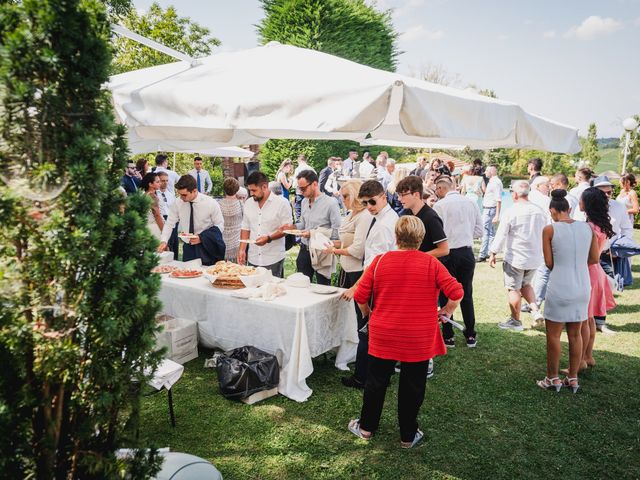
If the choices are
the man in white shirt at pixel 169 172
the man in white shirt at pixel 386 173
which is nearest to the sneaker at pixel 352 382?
the man in white shirt at pixel 169 172

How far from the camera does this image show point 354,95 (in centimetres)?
294

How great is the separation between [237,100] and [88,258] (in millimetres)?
1822

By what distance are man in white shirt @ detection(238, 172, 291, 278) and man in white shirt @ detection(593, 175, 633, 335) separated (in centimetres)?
432

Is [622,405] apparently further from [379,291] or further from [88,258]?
[88,258]

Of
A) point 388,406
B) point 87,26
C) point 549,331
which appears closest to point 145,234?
point 87,26

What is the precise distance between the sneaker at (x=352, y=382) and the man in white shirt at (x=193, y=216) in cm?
260

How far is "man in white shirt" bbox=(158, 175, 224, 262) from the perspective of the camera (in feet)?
19.6

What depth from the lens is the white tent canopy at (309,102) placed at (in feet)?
9.61

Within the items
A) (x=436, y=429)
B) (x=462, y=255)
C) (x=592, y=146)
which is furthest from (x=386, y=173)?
(x=592, y=146)

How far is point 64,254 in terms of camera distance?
1694mm

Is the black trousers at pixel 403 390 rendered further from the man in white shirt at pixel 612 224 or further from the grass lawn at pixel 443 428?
the man in white shirt at pixel 612 224

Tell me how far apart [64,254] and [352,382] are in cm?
347

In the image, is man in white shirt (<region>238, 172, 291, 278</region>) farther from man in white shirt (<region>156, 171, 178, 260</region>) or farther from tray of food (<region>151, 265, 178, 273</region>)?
man in white shirt (<region>156, 171, 178, 260</region>)

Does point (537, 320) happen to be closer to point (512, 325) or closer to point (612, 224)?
point (512, 325)
